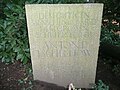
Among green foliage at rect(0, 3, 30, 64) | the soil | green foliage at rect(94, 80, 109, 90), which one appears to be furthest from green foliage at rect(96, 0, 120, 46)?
green foliage at rect(0, 3, 30, 64)

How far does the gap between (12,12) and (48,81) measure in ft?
4.05

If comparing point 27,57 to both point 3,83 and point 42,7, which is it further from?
point 42,7

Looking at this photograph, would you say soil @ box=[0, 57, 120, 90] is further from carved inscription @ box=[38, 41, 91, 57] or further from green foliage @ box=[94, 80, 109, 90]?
carved inscription @ box=[38, 41, 91, 57]

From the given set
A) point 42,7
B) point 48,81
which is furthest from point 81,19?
point 48,81

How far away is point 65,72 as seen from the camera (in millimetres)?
3203

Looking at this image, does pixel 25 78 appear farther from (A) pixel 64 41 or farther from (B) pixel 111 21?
(B) pixel 111 21

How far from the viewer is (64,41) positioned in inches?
114

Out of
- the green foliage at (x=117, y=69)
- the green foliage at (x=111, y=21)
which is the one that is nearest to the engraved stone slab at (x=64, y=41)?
the green foliage at (x=117, y=69)

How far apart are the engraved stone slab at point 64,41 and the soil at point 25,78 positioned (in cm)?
13

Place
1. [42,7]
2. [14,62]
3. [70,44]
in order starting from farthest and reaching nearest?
[14,62], [70,44], [42,7]

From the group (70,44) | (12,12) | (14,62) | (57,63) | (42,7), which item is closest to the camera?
(42,7)

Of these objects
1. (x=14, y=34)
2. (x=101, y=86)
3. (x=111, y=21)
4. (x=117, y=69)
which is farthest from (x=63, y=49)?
(x=111, y=21)

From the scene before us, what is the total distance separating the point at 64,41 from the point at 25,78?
3.15 feet

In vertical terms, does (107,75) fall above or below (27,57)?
below
